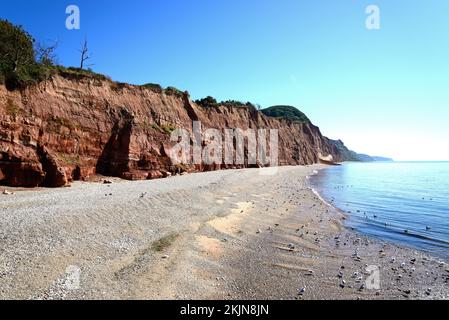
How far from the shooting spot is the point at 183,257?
833cm

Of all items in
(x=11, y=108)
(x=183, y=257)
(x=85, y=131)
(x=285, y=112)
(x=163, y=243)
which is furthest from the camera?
(x=285, y=112)

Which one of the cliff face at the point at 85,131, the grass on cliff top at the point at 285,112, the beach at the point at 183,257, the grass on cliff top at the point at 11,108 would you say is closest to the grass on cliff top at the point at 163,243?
the beach at the point at 183,257

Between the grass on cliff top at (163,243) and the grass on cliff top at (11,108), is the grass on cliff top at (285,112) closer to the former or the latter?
the grass on cliff top at (11,108)

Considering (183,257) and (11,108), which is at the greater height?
(11,108)

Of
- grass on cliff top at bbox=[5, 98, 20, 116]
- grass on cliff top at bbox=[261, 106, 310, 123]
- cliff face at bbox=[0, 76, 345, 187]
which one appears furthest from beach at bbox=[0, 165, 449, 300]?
grass on cliff top at bbox=[261, 106, 310, 123]

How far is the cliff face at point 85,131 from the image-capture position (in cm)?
1773

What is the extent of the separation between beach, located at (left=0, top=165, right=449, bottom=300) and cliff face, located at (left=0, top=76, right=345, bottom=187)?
4.92 m

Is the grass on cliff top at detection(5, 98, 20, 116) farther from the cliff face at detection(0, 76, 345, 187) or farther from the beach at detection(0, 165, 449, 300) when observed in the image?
the beach at detection(0, 165, 449, 300)

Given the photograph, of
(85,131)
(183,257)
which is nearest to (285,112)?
(85,131)

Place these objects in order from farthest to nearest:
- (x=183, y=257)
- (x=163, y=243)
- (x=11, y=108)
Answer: (x=11, y=108)
(x=163, y=243)
(x=183, y=257)

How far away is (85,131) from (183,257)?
1886 centimetres

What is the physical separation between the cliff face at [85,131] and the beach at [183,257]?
16.2ft

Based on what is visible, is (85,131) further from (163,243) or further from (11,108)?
(163,243)

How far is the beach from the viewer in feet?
21.3
